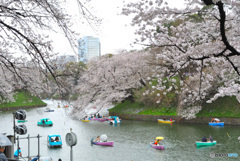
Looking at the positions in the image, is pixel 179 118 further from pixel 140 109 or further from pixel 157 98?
pixel 140 109

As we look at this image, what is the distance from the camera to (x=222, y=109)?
21641mm

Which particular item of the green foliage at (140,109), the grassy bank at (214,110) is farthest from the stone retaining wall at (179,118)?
the green foliage at (140,109)

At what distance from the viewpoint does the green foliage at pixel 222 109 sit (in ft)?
68.5

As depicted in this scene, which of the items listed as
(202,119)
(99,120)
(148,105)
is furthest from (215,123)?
(99,120)

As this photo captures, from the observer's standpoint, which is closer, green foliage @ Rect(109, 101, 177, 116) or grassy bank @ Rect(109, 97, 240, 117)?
grassy bank @ Rect(109, 97, 240, 117)

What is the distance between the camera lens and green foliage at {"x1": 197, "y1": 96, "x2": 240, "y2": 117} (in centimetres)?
2087

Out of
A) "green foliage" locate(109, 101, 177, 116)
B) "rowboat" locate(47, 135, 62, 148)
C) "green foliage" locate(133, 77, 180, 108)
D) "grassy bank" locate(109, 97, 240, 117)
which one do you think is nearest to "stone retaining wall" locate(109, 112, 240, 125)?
"grassy bank" locate(109, 97, 240, 117)

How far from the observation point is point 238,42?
5559mm

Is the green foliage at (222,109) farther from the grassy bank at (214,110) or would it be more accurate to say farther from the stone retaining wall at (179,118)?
the stone retaining wall at (179,118)

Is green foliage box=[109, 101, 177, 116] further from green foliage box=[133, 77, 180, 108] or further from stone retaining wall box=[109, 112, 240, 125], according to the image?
stone retaining wall box=[109, 112, 240, 125]

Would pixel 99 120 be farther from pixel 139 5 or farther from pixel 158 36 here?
pixel 139 5

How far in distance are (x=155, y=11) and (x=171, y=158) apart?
8608 millimetres

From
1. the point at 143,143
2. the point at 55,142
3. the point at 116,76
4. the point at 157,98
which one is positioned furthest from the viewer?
the point at 116,76

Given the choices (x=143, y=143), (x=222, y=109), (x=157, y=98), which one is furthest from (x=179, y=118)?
(x=143, y=143)
